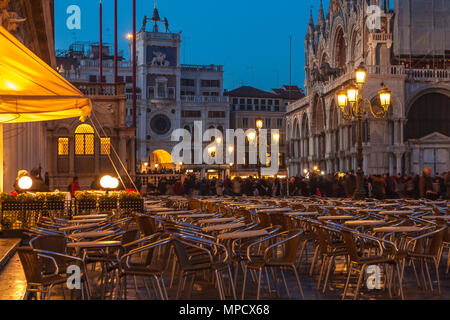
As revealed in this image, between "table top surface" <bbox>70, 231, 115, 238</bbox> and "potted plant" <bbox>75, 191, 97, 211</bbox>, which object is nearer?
"table top surface" <bbox>70, 231, 115, 238</bbox>

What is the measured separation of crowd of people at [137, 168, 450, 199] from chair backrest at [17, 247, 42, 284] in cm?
1965

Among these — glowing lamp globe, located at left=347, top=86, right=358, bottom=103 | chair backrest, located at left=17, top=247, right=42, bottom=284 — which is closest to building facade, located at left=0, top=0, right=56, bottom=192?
chair backrest, located at left=17, top=247, right=42, bottom=284

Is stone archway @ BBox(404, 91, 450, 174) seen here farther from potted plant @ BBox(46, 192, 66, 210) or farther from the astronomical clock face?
the astronomical clock face

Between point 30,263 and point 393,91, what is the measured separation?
3977cm

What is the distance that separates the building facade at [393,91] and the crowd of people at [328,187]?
12.7m

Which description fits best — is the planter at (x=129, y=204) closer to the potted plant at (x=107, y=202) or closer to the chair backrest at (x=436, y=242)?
the potted plant at (x=107, y=202)

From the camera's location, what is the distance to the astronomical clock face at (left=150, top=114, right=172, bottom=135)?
76188mm

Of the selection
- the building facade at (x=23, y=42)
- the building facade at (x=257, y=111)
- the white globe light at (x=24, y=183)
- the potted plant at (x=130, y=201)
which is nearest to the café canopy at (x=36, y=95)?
the building facade at (x=23, y=42)

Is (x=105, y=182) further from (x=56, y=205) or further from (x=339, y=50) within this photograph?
(x=339, y=50)

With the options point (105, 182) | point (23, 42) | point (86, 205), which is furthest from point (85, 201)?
point (23, 42)

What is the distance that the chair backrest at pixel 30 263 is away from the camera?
20.2 feet

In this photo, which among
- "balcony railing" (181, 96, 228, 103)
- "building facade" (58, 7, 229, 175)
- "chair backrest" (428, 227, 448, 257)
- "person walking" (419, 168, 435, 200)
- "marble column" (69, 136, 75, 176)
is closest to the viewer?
"chair backrest" (428, 227, 448, 257)

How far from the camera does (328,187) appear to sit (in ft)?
97.0
